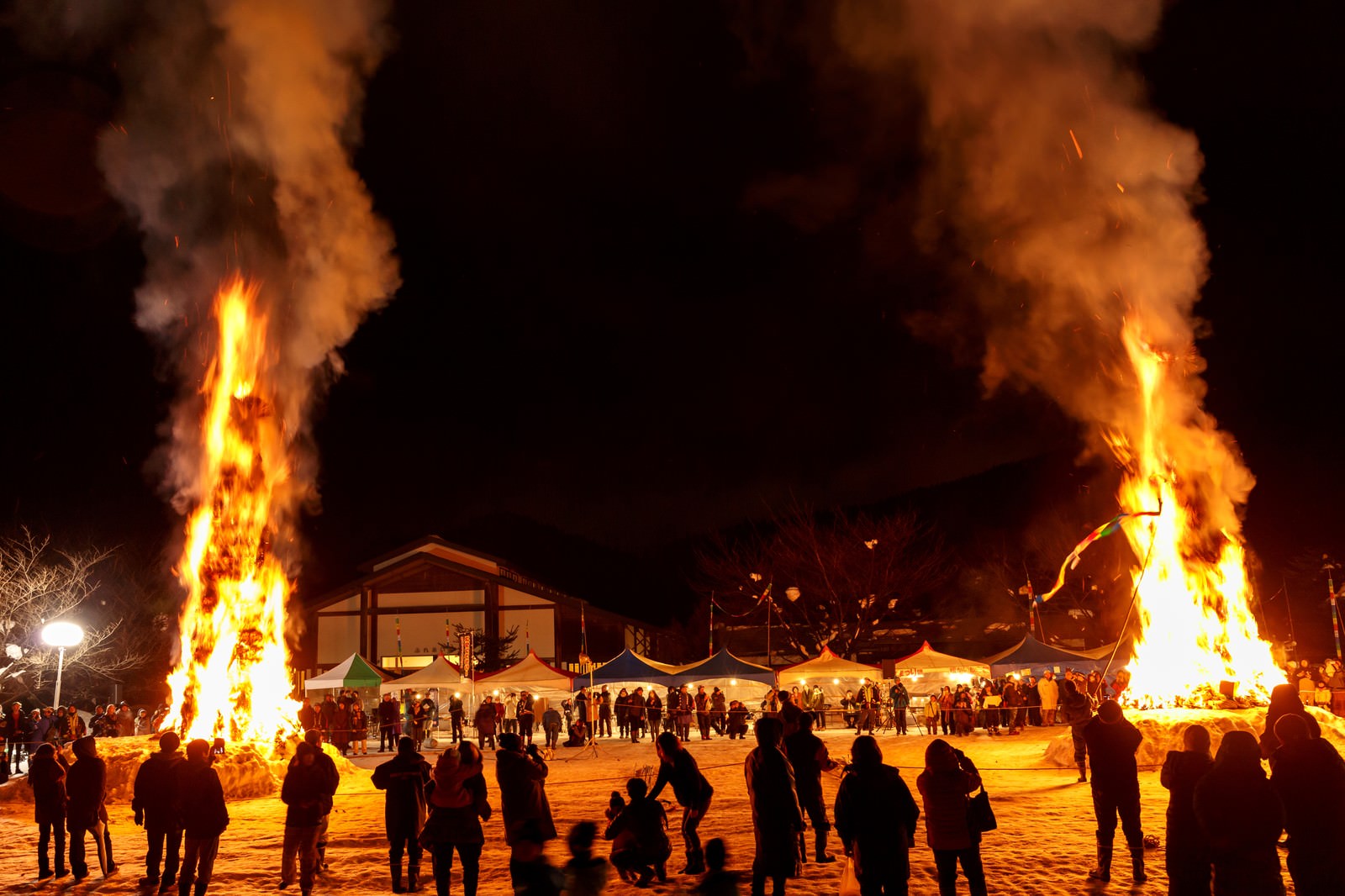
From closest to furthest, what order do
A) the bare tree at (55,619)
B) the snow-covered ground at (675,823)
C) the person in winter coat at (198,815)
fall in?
1. the person in winter coat at (198,815)
2. the snow-covered ground at (675,823)
3. the bare tree at (55,619)

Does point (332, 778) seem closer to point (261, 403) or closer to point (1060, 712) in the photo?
point (261, 403)

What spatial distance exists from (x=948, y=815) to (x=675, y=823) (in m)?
6.09

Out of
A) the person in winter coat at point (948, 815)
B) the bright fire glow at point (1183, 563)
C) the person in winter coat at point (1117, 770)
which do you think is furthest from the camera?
the bright fire glow at point (1183, 563)

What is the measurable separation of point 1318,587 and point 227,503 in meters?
47.8

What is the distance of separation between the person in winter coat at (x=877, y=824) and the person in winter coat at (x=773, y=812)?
0.78m

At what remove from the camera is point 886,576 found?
4288cm

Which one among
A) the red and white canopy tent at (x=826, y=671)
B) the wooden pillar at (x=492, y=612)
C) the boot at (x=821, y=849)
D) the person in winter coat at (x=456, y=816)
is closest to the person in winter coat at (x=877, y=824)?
the person in winter coat at (x=456, y=816)

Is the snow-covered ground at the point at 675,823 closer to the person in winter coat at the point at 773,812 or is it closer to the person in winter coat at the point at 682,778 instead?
the person in winter coat at the point at 682,778

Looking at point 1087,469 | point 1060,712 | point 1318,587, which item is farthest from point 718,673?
point 1087,469

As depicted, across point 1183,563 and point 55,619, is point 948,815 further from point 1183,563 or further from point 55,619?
point 55,619

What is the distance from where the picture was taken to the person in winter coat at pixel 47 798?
31.4 ft

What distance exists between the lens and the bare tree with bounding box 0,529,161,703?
2669cm

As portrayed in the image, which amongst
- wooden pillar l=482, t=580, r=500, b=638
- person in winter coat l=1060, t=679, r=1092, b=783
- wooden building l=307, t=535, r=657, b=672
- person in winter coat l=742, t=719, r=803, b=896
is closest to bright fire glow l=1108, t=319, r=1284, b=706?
person in winter coat l=1060, t=679, r=1092, b=783

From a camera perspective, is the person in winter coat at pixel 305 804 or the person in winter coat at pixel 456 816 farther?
→ the person in winter coat at pixel 305 804
